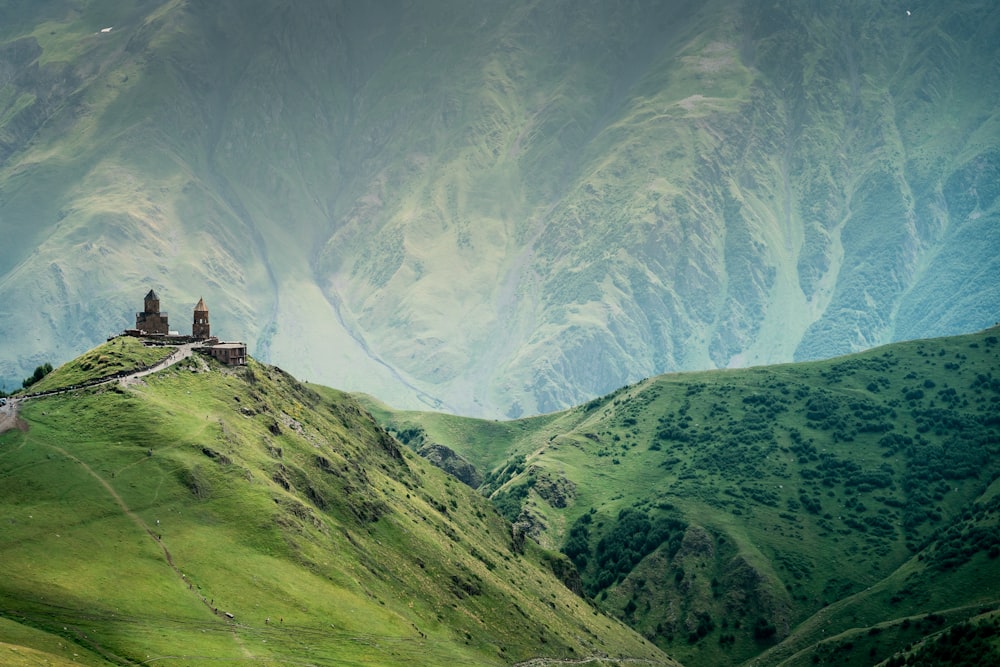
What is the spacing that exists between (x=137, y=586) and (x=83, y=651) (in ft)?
64.1

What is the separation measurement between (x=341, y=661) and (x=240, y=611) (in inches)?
677

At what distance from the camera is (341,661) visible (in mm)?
192125

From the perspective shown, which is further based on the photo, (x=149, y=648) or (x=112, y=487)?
(x=112, y=487)

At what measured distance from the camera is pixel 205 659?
554 ft

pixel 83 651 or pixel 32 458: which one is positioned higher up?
pixel 32 458

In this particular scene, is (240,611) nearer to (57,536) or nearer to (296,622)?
(296,622)

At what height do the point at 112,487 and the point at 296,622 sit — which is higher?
the point at 112,487

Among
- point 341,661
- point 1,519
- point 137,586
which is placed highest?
point 1,519

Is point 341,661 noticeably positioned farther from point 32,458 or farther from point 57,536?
point 32,458

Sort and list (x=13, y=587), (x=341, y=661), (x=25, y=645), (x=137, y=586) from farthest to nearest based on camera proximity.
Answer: (x=341, y=661), (x=137, y=586), (x=13, y=587), (x=25, y=645)

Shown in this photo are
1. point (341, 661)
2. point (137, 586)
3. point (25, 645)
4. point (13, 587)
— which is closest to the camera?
point (25, 645)

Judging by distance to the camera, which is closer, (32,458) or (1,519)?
(1,519)

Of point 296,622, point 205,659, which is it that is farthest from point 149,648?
point 296,622

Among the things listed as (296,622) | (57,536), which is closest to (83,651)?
(57,536)
